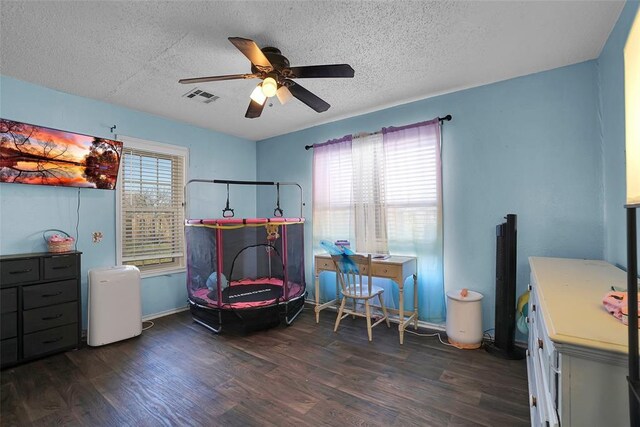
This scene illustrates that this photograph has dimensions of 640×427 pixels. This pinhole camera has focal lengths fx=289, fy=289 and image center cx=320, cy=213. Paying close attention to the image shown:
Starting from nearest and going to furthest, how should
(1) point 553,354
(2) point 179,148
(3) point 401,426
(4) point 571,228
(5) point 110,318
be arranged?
(1) point 553,354 < (3) point 401,426 < (4) point 571,228 < (5) point 110,318 < (2) point 179,148

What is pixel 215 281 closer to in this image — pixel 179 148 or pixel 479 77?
pixel 179 148

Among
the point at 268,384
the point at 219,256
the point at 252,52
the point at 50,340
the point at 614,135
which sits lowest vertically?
the point at 268,384

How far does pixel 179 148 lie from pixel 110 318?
7.06 feet

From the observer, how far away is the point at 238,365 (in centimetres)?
243

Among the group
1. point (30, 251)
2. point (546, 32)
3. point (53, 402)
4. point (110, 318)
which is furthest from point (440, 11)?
point (30, 251)

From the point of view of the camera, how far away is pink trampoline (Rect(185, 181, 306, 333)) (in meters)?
3.04

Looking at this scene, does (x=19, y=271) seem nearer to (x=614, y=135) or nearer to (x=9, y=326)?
(x=9, y=326)

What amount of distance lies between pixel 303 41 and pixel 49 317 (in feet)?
10.4

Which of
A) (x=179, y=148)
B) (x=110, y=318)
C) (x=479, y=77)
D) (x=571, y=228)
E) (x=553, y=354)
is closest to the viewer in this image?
(x=553, y=354)

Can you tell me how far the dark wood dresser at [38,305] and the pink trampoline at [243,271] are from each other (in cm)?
106

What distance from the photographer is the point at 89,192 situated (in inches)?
122

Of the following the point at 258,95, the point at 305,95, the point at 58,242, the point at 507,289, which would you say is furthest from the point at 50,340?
the point at 507,289

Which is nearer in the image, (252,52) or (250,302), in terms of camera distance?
(252,52)

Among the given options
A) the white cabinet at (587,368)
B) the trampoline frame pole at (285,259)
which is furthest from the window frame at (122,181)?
Answer: the white cabinet at (587,368)
